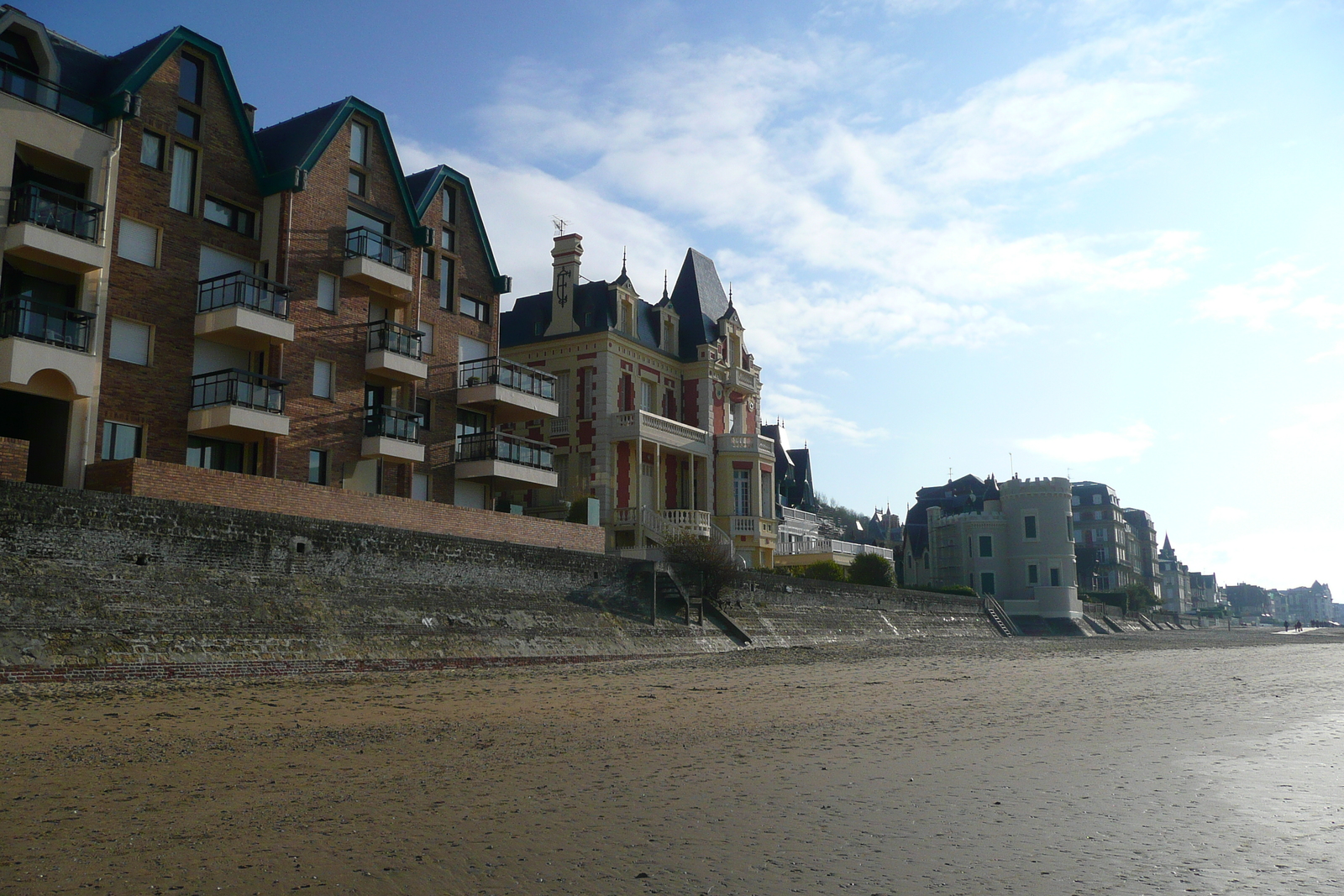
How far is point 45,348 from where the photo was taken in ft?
73.5

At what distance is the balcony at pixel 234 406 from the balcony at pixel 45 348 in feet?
9.08

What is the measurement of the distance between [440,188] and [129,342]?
13946 mm

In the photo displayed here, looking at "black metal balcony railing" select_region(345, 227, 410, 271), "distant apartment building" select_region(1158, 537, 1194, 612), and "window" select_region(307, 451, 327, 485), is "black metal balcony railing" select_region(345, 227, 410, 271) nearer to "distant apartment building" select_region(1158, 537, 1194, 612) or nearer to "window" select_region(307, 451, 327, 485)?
"window" select_region(307, 451, 327, 485)

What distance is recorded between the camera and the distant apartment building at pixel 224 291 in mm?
23484

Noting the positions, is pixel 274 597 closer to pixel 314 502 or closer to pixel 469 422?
pixel 314 502

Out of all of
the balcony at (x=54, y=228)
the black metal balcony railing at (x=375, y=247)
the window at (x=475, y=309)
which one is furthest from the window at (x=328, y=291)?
the balcony at (x=54, y=228)

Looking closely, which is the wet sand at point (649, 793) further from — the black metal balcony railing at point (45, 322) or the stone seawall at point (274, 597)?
the black metal balcony railing at point (45, 322)

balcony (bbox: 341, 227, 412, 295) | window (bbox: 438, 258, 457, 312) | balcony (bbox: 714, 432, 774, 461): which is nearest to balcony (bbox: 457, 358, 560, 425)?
window (bbox: 438, 258, 457, 312)

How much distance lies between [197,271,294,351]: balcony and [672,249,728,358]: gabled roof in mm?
25935

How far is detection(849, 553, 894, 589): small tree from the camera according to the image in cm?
5131

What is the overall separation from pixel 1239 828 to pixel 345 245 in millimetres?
28741

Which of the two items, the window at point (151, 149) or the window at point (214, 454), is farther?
the window at point (214, 454)

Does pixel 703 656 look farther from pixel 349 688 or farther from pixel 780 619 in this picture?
pixel 349 688

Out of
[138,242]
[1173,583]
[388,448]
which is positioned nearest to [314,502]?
[388,448]
